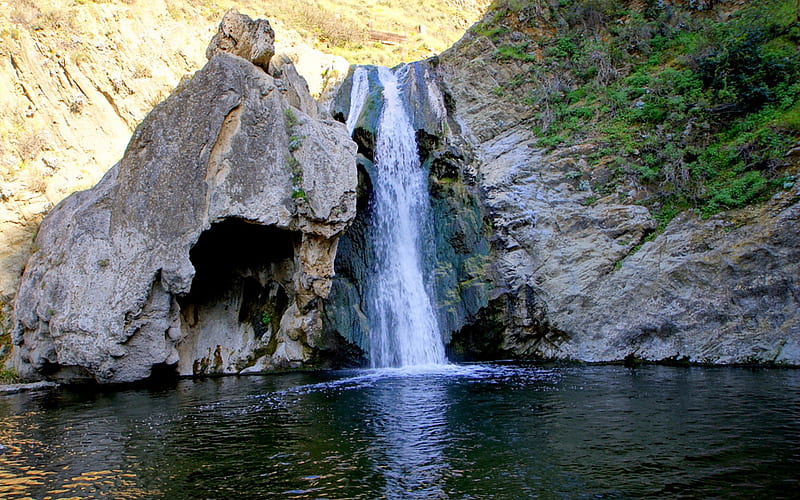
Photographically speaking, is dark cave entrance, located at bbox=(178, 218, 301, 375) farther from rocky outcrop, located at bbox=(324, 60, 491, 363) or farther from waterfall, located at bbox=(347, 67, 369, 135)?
waterfall, located at bbox=(347, 67, 369, 135)

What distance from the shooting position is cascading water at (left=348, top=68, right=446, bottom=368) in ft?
54.8

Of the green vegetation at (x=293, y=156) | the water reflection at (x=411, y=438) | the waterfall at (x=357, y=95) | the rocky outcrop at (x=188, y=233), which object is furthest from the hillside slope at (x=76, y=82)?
the water reflection at (x=411, y=438)

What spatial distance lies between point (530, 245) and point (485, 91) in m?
10.1

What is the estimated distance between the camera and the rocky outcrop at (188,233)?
13.2 metres

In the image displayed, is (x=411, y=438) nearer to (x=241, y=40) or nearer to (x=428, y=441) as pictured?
(x=428, y=441)

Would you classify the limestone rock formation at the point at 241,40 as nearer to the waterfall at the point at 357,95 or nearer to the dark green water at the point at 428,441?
the waterfall at the point at 357,95

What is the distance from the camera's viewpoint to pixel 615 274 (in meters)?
15.8

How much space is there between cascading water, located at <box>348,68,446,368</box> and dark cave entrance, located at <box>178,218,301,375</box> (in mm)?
3322

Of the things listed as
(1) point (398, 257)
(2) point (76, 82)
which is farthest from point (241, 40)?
(2) point (76, 82)

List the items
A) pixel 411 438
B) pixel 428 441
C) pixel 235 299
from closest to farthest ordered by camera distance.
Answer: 1. pixel 428 441
2. pixel 411 438
3. pixel 235 299

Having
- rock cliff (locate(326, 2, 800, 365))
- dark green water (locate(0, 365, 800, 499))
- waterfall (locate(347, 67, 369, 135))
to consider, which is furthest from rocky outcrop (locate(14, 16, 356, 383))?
waterfall (locate(347, 67, 369, 135))

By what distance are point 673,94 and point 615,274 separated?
8522 millimetres

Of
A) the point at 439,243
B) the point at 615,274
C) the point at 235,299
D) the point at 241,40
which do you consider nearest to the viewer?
the point at 615,274

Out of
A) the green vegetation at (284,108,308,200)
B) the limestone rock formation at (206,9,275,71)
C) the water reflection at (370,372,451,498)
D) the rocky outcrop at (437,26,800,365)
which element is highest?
the limestone rock formation at (206,9,275,71)
